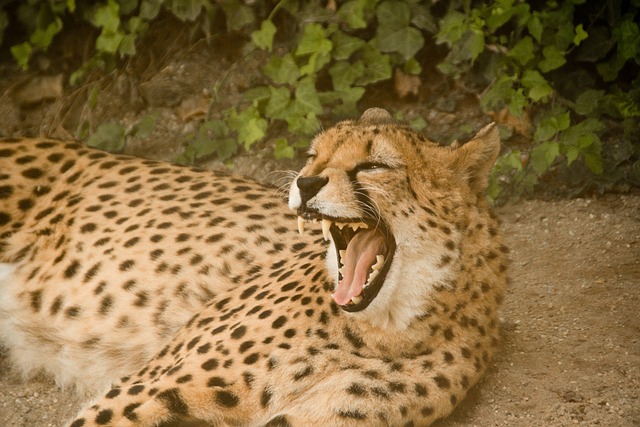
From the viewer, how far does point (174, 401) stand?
7.21 feet

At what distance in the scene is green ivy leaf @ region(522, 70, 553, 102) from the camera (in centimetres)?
338

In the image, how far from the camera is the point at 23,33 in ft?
12.6

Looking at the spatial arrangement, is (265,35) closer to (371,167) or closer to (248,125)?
(248,125)

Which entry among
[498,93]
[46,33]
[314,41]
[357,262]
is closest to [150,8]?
[46,33]

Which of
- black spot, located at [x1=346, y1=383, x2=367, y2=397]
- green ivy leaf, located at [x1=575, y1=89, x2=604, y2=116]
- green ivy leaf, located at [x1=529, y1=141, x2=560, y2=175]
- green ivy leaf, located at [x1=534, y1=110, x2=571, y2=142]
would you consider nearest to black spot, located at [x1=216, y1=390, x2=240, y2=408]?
black spot, located at [x1=346, y1=383, x2=367, y2=397]

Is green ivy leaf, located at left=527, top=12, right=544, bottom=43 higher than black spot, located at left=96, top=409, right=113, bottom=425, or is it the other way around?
green ivy leaf, located at left=527, top=12, right=544, bottom=43

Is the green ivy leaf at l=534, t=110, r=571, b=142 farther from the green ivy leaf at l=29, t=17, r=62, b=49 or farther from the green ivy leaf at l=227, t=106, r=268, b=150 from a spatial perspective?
the green ivy leaf at l=29, t=17, r=62, b=49

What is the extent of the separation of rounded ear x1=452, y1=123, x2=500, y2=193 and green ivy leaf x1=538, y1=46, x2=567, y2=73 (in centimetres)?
125

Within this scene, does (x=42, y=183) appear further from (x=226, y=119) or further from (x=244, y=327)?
(x=244, y=327)

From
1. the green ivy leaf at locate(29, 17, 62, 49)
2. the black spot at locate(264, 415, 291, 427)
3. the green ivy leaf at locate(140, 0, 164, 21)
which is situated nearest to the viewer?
the black spot at locate(264, 415, 291, 427)

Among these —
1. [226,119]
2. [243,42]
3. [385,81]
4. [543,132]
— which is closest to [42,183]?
[226,119]

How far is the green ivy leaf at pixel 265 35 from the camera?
360 centimetres

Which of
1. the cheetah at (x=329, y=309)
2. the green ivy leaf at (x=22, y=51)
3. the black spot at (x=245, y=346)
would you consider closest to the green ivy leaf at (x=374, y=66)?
the cheetah at (x=329, y=309)

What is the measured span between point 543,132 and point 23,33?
2.34 metres
